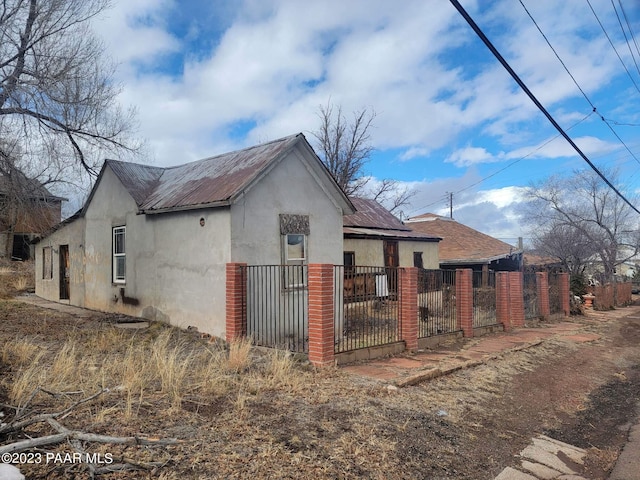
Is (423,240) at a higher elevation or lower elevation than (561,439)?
higher

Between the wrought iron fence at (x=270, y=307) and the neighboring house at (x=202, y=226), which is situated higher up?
the neighboring house at (x=202, y=226)

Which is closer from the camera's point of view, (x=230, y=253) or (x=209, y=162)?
(x=230, y=253)

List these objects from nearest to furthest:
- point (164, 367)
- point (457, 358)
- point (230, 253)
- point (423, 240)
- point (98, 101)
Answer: point (164, 367)
point (457, 358)
point (230, 253)
point (98, 101)
point (423, 240)

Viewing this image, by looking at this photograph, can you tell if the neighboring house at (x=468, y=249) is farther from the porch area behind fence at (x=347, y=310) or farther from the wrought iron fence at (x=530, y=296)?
the porch area behind fence at (x=347, y=310)

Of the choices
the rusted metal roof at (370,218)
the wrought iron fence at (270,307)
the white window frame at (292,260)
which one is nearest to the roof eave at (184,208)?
the wrought iron fence at (270,307)

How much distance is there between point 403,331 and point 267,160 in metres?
5.05

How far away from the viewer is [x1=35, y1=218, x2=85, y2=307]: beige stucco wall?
51.9 feet

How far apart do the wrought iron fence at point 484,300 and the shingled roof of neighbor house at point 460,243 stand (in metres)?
11.2

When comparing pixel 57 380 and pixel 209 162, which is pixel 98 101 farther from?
pixel 57 380

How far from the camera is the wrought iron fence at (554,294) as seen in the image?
59.6 ft

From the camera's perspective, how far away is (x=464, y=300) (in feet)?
39.0

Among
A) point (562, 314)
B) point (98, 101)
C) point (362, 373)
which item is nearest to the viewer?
point (362, 373)

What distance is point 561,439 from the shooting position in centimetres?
569

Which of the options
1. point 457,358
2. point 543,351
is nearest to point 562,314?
point 543,351
